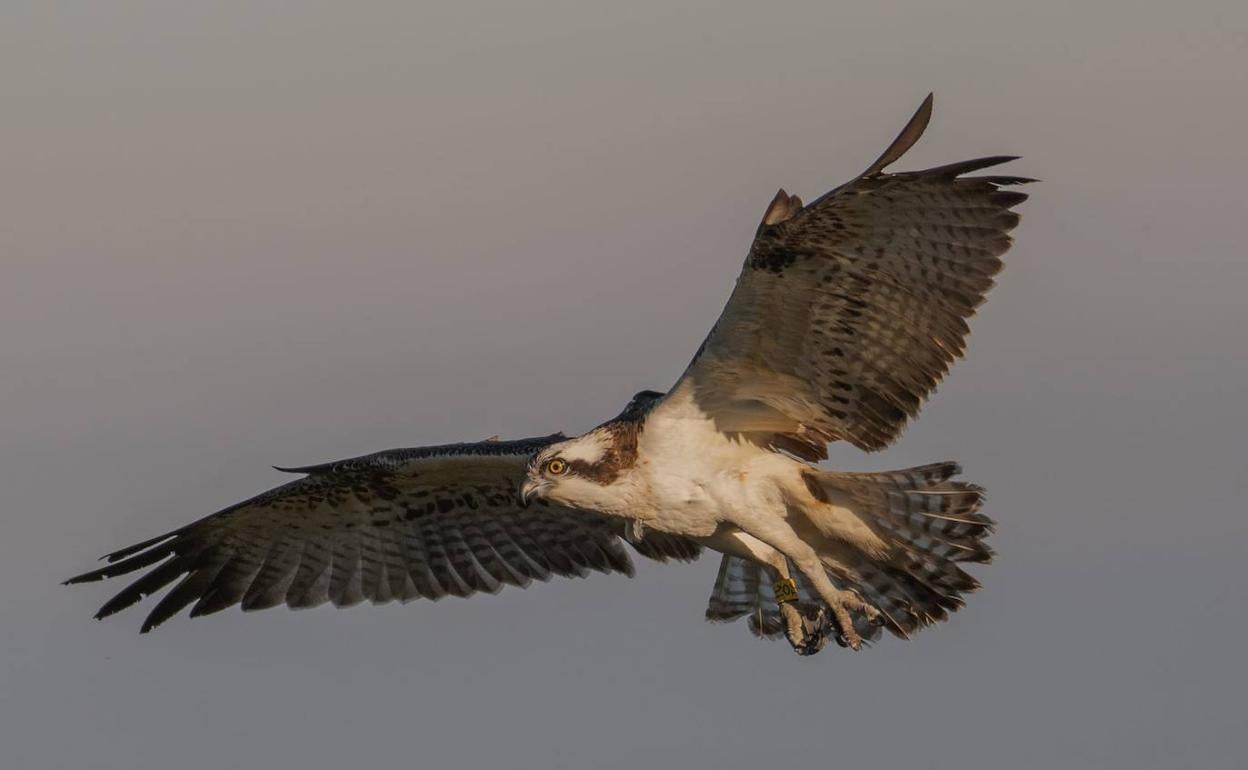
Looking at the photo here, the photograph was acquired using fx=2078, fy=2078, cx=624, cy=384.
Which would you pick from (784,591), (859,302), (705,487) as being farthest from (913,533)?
(859,302)

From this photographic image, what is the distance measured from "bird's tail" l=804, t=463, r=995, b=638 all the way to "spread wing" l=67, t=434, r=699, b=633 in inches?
64.8

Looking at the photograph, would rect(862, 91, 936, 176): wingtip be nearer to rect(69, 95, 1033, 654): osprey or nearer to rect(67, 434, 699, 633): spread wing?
rect(69, 95, 1033, 654): osprey

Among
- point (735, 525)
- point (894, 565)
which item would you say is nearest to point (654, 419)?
point (735, 525)

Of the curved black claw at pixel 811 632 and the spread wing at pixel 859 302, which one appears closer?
the spread wing at pixel 859 302

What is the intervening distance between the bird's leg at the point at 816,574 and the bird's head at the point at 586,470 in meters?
0.88

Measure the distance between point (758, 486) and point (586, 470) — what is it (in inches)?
42.7

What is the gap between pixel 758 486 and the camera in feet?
41.2

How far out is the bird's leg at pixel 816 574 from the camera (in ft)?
40.5

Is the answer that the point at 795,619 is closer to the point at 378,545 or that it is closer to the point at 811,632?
the point at 811,632

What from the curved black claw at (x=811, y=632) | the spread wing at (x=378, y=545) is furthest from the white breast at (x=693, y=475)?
the spread wing at (x=378, y=545)

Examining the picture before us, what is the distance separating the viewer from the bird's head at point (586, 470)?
482 inches

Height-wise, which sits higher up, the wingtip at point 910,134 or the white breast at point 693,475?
the wingtip at point 910,134

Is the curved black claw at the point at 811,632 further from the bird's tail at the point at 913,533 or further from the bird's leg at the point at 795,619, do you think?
the bird's tail at the point at 913,533

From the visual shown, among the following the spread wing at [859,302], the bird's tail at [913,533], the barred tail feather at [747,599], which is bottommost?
the barred tail feather at [747,599]
